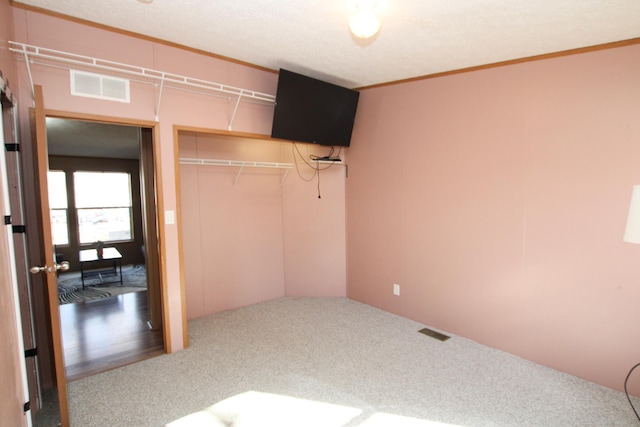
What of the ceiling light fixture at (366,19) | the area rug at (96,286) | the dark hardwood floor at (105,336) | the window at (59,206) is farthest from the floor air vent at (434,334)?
the window at (59,206)

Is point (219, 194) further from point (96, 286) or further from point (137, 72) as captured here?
point (96, 286)

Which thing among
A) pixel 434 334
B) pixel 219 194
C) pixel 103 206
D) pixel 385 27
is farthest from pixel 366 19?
pixel 103 206

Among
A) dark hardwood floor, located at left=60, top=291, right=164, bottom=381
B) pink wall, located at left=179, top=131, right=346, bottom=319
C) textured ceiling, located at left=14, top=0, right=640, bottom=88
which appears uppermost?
textured ceiling, located at left=14, top=0, right=640, bottom=88

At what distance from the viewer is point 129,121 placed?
2.71m

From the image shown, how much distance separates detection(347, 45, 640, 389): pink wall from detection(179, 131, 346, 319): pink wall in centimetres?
65

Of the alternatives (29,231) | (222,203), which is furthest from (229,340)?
(29,231)

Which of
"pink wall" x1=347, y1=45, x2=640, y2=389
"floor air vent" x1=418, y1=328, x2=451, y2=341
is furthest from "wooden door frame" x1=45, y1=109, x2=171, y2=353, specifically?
"floor air vent" x1=418, y1=328, x2=451, y2=341

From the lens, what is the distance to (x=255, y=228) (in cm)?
432

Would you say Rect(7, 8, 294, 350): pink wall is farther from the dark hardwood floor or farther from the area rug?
the area rug

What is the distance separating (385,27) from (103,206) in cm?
724

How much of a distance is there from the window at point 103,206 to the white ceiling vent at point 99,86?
5.60 meters

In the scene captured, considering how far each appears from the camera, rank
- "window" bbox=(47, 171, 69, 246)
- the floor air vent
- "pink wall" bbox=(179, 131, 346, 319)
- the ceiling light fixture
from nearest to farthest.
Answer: the ceiling light fixture
the floor air vent
"pink wall" bbox=(179, 131, 346, 319)
"window" bbox=(47, 171, 69, 246)

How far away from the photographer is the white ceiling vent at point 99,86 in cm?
246

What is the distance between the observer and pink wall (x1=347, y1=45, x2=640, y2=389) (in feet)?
8.07
